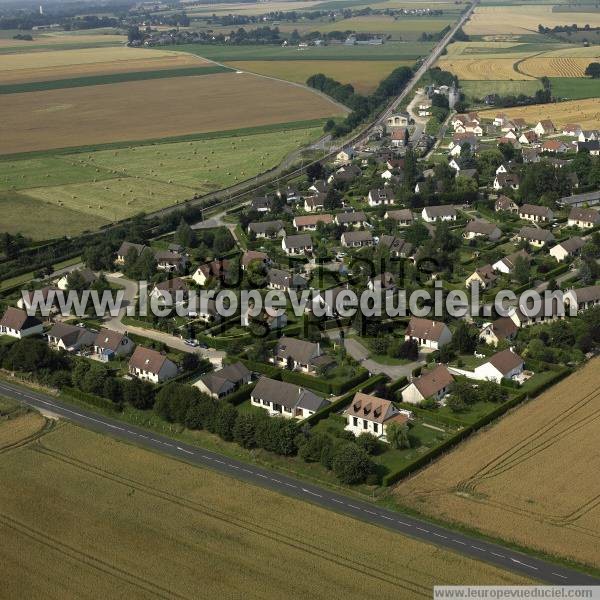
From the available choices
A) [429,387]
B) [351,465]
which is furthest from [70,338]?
[351,465]

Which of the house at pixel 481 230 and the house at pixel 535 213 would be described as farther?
the house at pixel 535 213

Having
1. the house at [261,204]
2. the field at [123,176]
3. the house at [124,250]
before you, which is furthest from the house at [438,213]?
the house at [124,250]

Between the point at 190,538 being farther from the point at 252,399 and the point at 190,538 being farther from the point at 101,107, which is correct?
the point at 101,107

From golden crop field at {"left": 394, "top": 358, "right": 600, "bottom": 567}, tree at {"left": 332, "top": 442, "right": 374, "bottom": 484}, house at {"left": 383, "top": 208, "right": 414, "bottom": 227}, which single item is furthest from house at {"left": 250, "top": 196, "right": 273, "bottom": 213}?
tree at {"left": 332, "top": 442, "right": 374, "bottom": 484}

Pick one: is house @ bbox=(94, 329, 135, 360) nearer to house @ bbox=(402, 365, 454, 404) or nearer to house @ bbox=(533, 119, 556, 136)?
house @ bbox=(402, 365, 454, 404)

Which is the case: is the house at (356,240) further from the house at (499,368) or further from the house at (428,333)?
the house at (499,368)
